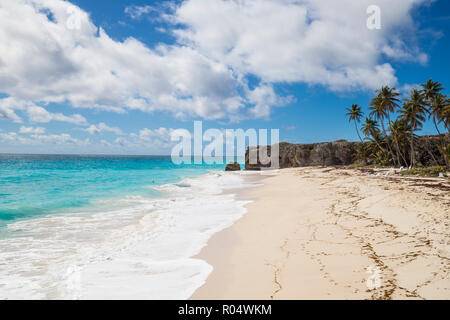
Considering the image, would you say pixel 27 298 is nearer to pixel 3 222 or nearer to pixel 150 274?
pixel 150 274

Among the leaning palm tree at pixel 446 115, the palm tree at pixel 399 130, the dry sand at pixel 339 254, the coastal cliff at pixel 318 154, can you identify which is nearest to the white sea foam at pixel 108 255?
the dry sand at pixel 339 254

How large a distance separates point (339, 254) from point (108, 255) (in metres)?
6.44

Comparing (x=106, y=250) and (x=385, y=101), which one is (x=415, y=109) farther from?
(x=106, y=250)

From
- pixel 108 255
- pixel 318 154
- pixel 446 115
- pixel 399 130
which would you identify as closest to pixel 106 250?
pixel 108 255

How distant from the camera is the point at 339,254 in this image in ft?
17.9

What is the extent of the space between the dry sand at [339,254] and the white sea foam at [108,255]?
0.82 m

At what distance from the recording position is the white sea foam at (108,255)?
479cm

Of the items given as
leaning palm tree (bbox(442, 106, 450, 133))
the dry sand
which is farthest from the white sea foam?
leaning palm tree (bbox(442, 106, 450, 133))

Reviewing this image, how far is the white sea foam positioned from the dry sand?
0.82 m

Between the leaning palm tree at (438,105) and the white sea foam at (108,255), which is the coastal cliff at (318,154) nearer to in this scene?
the leaning palm tree at (438,105)

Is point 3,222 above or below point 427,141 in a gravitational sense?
below
